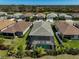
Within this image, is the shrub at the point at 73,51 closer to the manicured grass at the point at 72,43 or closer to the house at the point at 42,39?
the house at the point at 42,39

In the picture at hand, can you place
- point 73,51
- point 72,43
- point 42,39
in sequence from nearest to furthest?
1. point 73,51
2. point 42,39
3. point 72,43

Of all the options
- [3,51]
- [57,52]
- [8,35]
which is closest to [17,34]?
[8,35]

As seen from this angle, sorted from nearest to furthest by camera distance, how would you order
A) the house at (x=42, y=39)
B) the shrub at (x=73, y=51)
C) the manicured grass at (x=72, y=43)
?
the shrub at (x=73, y=51) < the house at (x=42, y=39) < the manicured grass at (x=72, y=43)

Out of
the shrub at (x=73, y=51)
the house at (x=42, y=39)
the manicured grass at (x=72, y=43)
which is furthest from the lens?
the manicured grass at (x=72, y=43)

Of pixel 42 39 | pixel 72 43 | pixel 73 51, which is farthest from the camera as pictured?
pixel 72 43

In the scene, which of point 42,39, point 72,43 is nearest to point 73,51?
point 72,43

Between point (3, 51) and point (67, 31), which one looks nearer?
point (3, 51)

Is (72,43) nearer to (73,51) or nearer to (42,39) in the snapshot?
(73,51)

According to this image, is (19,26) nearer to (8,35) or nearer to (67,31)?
(8,35)

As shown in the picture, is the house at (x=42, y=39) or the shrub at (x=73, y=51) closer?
the shrub at (x=73, y=51)

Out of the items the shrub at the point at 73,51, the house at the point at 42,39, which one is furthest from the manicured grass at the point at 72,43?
the shrub at the point at 73,51

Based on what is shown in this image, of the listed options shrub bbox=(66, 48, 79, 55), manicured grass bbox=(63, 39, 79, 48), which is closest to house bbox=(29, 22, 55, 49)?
shrub bbox=(66, 48, 79, 55)
